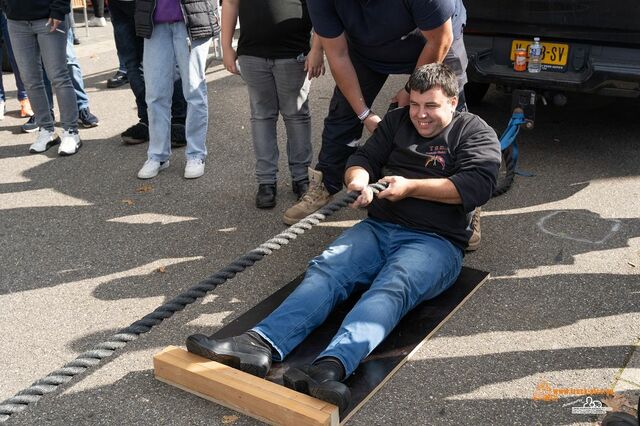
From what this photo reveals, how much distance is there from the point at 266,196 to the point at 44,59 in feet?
7.22

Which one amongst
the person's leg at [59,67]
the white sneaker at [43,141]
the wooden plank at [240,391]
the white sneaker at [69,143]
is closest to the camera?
the wooden plank at [240,391]

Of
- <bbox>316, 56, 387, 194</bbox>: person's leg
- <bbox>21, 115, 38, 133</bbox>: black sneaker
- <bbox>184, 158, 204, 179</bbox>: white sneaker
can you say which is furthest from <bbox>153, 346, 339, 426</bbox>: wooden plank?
<bbox>21, 115, 38, 133</bbox>: black sneaker

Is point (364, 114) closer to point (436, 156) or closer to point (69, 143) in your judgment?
point (436, 156)

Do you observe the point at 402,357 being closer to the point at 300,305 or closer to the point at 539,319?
the point at 300,305

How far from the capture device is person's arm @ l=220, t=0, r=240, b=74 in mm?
4957

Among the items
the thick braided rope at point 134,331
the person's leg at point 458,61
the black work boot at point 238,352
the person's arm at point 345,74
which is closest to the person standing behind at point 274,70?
the person's arm at point 345,74

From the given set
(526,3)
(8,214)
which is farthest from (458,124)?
(8,214)

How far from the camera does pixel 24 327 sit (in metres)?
3.82

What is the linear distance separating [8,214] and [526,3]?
3614 mm

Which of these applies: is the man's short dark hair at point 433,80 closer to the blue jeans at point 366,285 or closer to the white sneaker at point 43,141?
the blue jeans at point 366,285

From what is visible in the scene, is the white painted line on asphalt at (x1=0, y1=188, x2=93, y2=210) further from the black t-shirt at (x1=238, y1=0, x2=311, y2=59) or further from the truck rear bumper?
the truck rear bumper

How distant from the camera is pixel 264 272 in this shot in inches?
167

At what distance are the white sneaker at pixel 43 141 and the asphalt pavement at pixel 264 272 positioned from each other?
114 mm

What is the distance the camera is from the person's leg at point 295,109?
4.88 metres
